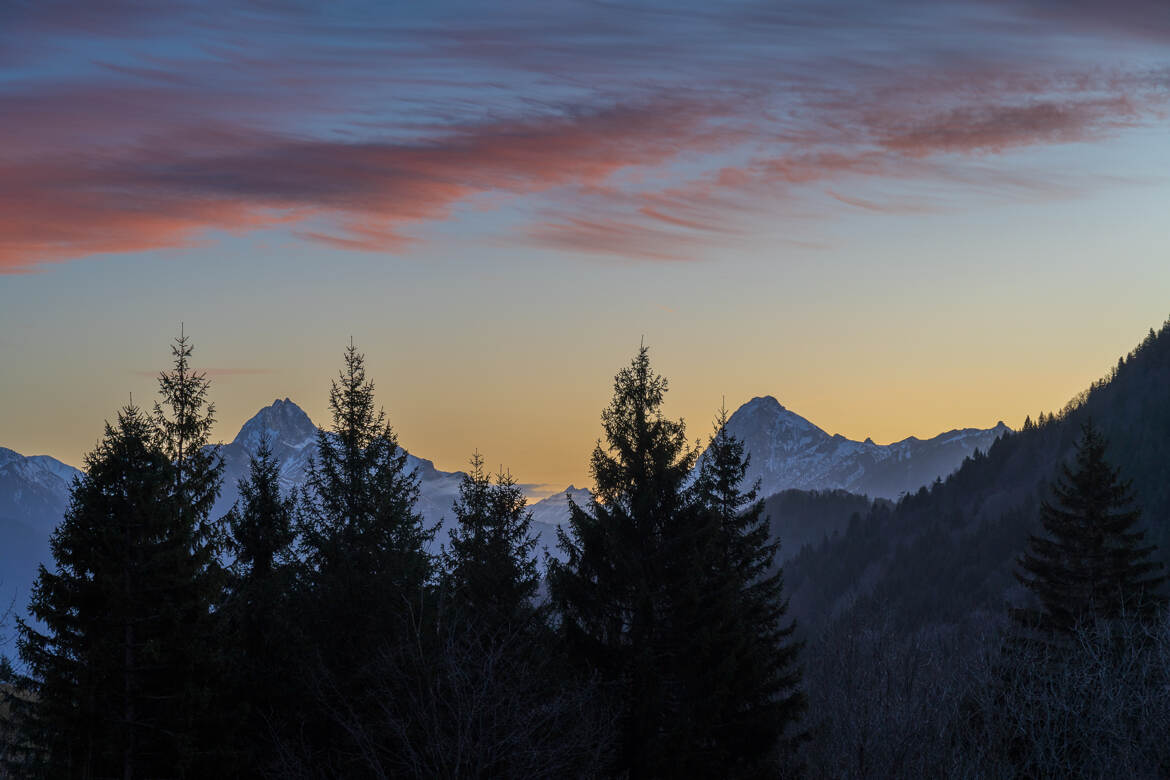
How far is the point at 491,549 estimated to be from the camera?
42.8 metres

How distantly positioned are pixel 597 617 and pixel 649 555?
95.5 inches

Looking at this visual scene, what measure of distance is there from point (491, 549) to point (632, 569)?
1220cm

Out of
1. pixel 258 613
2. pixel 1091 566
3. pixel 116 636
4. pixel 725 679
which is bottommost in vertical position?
pixel 725 679

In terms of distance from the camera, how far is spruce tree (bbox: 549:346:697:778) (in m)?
30.8

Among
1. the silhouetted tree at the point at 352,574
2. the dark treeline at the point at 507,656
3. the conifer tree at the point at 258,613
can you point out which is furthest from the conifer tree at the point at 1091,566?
the conifer tree at the point at 258,613

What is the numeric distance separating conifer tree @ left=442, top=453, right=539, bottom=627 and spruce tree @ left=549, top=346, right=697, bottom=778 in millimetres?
4355

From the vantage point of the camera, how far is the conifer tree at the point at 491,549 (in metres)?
39.0

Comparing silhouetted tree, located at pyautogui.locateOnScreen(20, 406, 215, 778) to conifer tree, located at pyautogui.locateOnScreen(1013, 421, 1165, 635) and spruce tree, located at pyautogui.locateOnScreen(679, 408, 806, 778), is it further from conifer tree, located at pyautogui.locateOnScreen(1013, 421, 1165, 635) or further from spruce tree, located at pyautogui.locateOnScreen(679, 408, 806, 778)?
conifer tree, located at pyautogui.locateOnScreen(1013, 421, 1165, 635)

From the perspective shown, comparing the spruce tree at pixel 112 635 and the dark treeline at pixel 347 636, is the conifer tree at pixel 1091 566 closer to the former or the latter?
the dark treeline at pixel 347 636

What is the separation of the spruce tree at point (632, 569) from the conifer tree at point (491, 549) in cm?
436

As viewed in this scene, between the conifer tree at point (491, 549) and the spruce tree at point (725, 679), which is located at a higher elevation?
the conifer tree at point (491, 549)

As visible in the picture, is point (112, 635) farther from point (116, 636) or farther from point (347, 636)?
point (347, 636)

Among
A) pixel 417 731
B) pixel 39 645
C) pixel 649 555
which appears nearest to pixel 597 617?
pixel 649 555

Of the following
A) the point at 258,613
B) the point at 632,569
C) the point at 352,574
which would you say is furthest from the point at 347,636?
the point at 632,569
